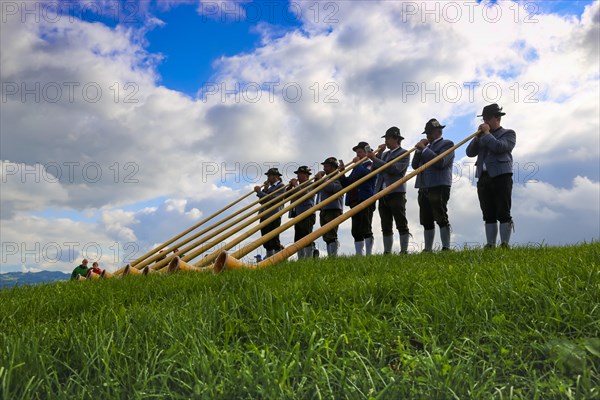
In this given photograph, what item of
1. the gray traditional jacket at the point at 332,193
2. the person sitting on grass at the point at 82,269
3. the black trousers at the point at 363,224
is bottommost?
the person sitting on grass at the point at 82,269

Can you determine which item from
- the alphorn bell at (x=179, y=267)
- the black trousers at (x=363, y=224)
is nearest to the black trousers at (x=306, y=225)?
the black trousers at (x=363, y=224)

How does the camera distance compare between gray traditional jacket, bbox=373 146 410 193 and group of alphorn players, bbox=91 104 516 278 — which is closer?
group of alphorn players, bbox=91 104 516 278

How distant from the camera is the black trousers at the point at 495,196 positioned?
7.39 m

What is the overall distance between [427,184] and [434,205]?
15.5 inches

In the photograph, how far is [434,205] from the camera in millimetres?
8484

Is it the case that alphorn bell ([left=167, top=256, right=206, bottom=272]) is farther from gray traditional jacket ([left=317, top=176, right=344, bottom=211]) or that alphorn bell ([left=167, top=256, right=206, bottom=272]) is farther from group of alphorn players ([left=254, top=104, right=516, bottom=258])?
gray traditional jacket ([left=317, top=176, right=344, bottom=211])

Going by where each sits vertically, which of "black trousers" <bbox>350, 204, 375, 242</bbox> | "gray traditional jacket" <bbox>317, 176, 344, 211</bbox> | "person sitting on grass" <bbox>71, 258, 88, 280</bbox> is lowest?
"person sitting on grass" <bbox>71, 258, 88, 280</bbox>

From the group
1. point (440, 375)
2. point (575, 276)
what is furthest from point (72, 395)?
point (575, 276)

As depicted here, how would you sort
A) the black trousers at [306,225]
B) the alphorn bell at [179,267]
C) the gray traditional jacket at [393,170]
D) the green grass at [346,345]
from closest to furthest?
1. the green grass at [346,345]
2. the alphorn bell at [179,267]
3. the gray traditional jacket at [393,170]
4. the black trousers at [306,225]

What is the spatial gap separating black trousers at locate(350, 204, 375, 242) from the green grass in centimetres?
722

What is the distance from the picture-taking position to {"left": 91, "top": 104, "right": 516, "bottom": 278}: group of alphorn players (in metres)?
7.26

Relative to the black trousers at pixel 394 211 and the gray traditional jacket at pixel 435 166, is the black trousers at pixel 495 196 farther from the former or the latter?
the black trousers at pixel 394 211

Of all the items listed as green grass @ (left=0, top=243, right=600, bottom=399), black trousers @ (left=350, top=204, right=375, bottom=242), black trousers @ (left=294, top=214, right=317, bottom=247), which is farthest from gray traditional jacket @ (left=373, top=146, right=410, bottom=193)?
green grass @ (left=0, top=243, right=600, bottom=399)

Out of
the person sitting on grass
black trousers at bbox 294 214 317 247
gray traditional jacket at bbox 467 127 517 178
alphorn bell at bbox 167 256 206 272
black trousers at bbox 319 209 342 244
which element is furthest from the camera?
the person sitting on grass
